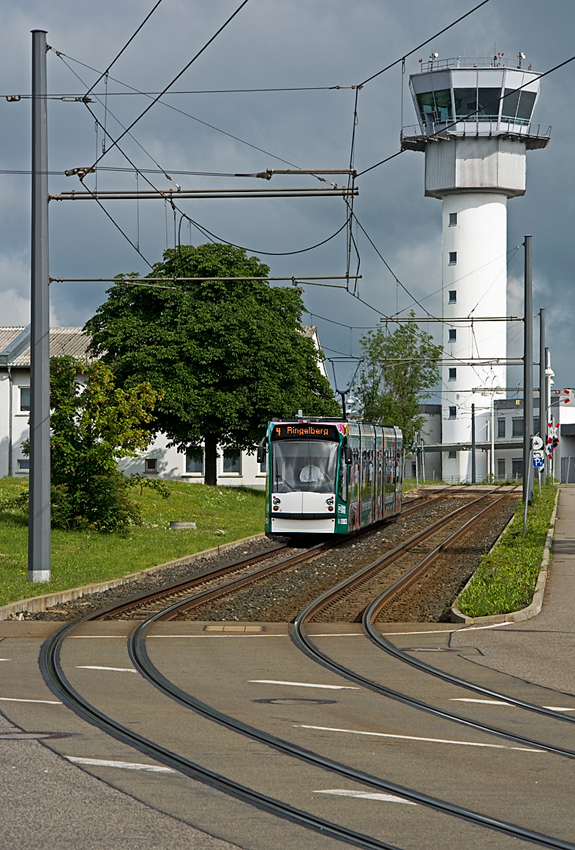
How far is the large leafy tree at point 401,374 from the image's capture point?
82000 mm

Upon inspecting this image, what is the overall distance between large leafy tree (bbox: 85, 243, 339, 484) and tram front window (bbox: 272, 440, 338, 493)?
57.9 feet

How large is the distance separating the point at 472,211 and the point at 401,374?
14299 millimetres

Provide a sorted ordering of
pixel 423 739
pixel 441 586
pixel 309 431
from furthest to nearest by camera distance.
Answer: pixel 309 431
pixel 441 586
pixel 423 739

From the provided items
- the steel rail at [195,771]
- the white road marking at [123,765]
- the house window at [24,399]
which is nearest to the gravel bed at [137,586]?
the steel rail at [195,771]

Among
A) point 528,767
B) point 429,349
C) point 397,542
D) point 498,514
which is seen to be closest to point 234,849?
point 528,767

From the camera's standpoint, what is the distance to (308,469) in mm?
28453

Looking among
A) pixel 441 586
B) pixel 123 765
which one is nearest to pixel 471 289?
pixel 441 586

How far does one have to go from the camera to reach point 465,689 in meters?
10.6

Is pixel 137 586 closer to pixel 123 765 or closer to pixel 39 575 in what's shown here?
pixel 39 575

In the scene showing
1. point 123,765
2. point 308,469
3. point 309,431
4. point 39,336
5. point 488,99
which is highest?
point 488,99

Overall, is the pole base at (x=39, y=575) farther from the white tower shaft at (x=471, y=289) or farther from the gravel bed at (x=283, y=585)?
the white tower shaft at (x=471, y=289)

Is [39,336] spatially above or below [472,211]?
below

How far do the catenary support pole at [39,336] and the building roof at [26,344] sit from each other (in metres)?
33.4

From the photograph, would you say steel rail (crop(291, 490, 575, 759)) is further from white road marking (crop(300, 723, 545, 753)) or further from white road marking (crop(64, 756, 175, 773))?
white road marking (crop(64, 756, 175, 773))
